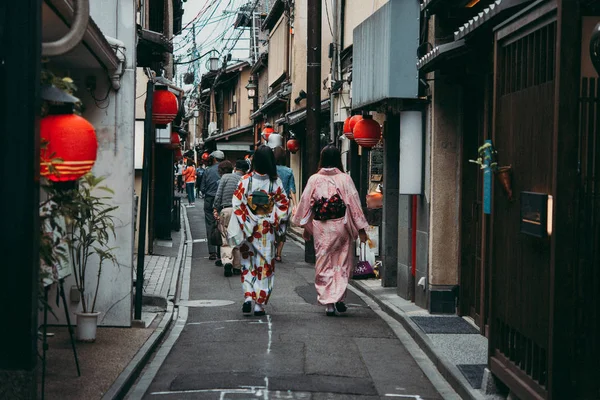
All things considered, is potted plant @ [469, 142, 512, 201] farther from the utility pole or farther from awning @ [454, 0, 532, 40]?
the utility pole

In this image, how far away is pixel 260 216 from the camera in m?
11.8

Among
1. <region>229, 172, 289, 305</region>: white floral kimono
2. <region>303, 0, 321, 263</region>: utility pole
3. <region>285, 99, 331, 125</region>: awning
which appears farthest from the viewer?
<region>285, 99, 331, 125</region>: awning

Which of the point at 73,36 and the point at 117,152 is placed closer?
the point at 73,36

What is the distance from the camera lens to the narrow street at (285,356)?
7.57m

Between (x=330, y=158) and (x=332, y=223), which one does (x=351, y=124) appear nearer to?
(x=330, y=158)

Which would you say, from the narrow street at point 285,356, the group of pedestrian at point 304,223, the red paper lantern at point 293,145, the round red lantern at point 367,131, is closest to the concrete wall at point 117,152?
the narrow street at point 285,356

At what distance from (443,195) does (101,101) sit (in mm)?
4374

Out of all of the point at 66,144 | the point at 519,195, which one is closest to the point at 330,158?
the point at 519,195

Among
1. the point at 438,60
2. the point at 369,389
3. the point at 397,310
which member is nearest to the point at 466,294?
the point at 397,310

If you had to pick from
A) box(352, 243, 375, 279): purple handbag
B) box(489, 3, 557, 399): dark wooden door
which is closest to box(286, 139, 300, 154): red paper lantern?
box(352, 243, 375, 279): purple handbag

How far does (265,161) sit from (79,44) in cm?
406

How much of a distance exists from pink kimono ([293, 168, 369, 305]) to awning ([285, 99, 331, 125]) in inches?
436

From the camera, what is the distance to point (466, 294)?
1127 centimetres

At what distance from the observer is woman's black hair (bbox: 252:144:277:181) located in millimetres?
11773
